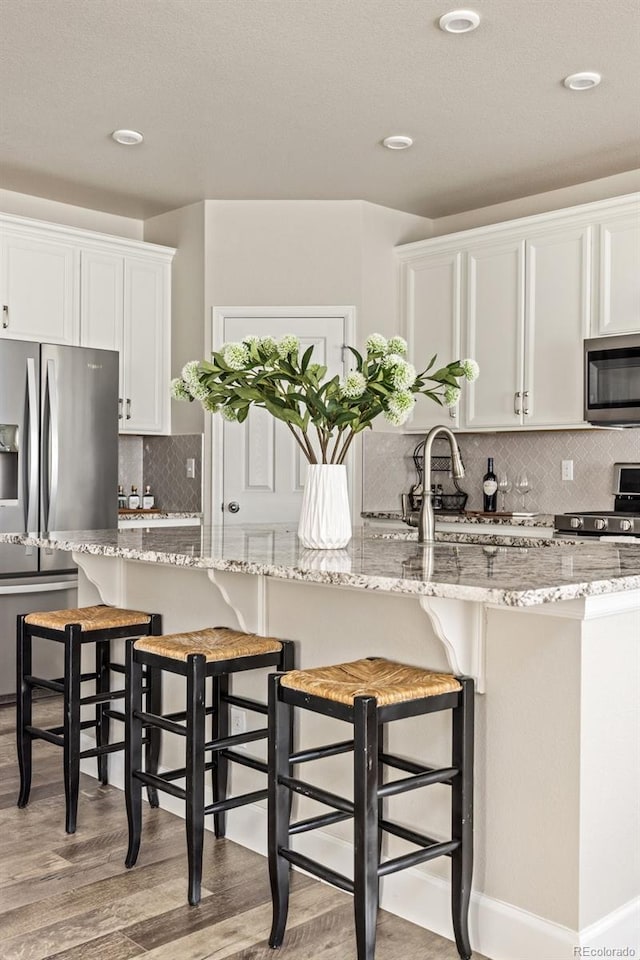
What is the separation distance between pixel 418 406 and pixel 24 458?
2293mm

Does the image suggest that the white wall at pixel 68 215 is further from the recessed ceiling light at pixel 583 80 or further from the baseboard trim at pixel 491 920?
the baseboard trim at pixel 491 920

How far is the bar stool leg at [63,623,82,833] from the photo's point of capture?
114 inches

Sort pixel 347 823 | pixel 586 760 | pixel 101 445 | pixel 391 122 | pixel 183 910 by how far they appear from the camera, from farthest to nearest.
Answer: pixel 101 445, pixel 391 122, pixel 347 823, pixel 183 910, pixel 586 760

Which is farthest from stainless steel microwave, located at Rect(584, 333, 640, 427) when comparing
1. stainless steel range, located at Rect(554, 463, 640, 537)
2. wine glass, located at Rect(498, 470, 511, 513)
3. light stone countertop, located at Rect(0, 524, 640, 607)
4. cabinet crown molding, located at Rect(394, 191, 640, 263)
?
light stone countertop, located at Rect(0, 524, 640, 607)

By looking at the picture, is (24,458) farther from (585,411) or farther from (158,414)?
(585,411)

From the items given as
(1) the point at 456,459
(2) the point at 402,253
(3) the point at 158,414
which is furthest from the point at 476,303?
(1) the point at 456,459

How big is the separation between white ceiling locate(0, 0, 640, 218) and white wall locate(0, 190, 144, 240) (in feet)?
0.31

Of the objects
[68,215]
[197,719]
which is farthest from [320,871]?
[68,215]

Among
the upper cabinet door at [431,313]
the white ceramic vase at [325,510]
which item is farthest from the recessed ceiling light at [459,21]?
the upper cabinet door at [431,313]

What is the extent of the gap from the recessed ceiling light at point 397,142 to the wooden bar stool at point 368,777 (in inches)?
113

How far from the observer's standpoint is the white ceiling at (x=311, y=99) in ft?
10.5

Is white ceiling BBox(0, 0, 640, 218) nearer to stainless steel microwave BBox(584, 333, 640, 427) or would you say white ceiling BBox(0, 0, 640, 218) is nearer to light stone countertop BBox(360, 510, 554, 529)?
stainless steel microwave BBox(584, 333, 640, 427)

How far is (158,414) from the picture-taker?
5.53m

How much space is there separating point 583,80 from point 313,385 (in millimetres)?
1930
